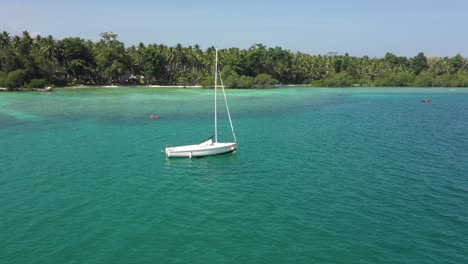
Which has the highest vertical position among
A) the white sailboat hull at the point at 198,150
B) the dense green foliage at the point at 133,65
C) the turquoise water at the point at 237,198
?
the dense green foliage at the point at 133,65

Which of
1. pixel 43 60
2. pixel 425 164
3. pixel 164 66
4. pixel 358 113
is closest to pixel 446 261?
pixel 425 164

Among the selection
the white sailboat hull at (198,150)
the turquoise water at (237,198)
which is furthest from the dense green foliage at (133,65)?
the white sailboat hull at (198,150)

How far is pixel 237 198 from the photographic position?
28.4 metres

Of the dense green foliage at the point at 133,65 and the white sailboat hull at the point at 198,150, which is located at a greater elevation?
the dense green foliage at the point at 133,65

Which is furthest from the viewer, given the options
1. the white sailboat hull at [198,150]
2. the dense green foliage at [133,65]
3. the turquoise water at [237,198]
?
the dense green foliage at [133,65]

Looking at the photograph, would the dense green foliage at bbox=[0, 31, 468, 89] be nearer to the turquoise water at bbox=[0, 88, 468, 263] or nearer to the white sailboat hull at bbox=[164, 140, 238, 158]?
the turquoise water at bbox=[0, 88, 468, 263]

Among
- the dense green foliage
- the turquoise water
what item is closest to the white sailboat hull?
the turquoise water

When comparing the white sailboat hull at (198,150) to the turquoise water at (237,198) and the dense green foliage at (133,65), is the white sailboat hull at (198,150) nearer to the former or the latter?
the turquoise water at (237,198)

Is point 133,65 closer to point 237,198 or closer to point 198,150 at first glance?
point 198,150

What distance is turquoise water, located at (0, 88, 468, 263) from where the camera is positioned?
2056 centimetres

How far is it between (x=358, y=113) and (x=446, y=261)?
65.3 meters

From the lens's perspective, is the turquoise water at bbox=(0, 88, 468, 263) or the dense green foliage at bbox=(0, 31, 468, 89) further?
the dense green foliage at bbox=(0, 31, 468, 89)

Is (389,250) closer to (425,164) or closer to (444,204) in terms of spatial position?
(444,204)

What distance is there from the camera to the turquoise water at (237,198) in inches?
810
